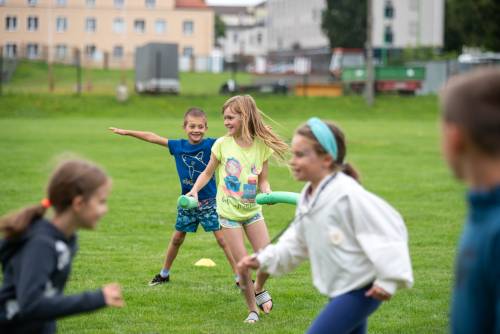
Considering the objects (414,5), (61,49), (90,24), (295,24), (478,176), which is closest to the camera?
(478,176)

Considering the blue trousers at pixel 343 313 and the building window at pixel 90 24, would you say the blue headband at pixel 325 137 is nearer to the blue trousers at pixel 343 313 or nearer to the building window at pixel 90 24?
the blue trousers at pixel 343 313

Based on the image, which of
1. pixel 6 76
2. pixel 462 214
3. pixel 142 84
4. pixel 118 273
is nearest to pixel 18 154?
pixel 462 214

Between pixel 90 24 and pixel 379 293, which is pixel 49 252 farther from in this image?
pixel 90 24

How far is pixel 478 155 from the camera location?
295cm

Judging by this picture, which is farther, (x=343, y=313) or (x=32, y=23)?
(x=32, y=23)

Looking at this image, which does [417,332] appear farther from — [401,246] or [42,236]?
[42,236]

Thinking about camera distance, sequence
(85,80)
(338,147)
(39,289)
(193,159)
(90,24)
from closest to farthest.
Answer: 1. (39,289)
2. (338,147)
3. (193,159)
4. (85,80)
5. (90,24)

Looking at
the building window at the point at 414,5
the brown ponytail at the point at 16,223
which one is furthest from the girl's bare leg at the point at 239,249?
the building window at the point at 414,5

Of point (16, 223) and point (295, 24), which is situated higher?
point (295, 24)

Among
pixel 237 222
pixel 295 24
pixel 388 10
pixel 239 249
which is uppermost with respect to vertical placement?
pixel 388 10

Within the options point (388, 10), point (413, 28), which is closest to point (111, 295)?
point (388, 10)

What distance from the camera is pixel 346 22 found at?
9419 cm

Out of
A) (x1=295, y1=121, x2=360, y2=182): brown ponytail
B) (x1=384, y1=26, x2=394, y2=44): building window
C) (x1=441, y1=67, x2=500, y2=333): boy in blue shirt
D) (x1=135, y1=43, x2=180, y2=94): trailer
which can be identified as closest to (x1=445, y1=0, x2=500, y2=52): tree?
(x1=384, y1=26, x2=394, y2=44): building window

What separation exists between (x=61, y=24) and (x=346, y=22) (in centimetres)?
2786
